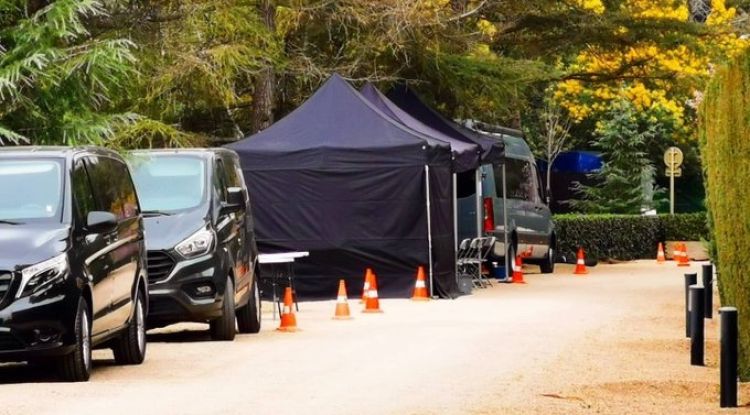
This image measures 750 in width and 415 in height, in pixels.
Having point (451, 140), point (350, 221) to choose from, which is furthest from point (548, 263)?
point (350, 221)

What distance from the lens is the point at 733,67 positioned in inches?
601

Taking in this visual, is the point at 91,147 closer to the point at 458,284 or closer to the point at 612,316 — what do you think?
the point at 612,316

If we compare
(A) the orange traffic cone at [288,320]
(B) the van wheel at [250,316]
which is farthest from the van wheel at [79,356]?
(A) the orange traffic cone at [288,320]

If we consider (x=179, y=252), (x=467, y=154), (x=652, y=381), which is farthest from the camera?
(x=467, y=154)

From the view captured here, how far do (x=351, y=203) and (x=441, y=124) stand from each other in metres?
4.11

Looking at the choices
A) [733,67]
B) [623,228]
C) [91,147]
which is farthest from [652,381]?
[623,228]

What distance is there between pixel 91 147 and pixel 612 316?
406 inches

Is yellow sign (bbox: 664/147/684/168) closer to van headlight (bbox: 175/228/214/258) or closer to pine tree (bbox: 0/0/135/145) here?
pine tree (bbox: 0/0/135/145)

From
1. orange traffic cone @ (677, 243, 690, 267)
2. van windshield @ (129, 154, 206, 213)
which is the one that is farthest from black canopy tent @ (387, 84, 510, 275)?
orange traffic cone @ (677, 243, 690, 267)

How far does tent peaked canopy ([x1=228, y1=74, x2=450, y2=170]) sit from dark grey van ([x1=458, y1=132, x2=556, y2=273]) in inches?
179

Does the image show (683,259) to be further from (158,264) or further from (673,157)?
(158,264)

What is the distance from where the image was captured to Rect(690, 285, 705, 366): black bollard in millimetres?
15930

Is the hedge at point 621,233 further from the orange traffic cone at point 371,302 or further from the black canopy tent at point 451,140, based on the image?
the orange traffic cone at point 371,302

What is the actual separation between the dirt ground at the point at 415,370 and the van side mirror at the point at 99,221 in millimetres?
1240
